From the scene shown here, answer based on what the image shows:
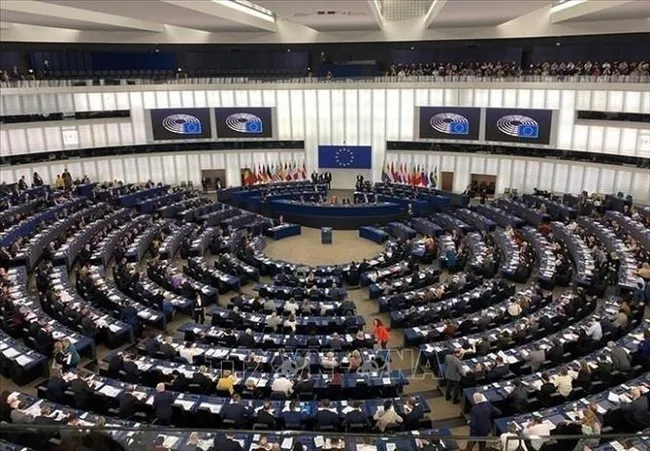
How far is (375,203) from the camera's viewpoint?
35.3 m

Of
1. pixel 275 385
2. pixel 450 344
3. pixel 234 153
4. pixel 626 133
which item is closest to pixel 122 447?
pixel 275 385

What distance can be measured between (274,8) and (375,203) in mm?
14149

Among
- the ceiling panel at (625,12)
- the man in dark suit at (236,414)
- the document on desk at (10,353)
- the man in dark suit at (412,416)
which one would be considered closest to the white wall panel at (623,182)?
the ceiling panel at (625,12)

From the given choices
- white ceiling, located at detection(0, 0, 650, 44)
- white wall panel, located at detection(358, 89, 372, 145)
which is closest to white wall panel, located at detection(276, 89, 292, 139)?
white ceiling, located at detection(0, 0, 650, 44)

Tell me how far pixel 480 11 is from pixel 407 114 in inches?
512

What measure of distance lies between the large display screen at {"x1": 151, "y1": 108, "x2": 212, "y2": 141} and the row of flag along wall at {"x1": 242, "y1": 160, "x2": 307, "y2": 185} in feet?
15.3

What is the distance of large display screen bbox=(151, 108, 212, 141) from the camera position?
136 feet

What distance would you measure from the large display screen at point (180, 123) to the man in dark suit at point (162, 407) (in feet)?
105

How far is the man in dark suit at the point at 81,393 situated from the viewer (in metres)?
13.1

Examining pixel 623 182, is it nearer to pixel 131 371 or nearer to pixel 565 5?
pixel 565 5

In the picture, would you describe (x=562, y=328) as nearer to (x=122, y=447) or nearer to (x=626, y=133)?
(x=122, y=447)

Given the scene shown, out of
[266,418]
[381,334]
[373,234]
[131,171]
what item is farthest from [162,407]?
[131,171]

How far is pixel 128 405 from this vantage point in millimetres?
12734

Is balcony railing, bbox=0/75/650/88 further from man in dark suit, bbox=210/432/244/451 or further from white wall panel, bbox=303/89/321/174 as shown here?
man in dark suit, bbox=210/432/244/451
